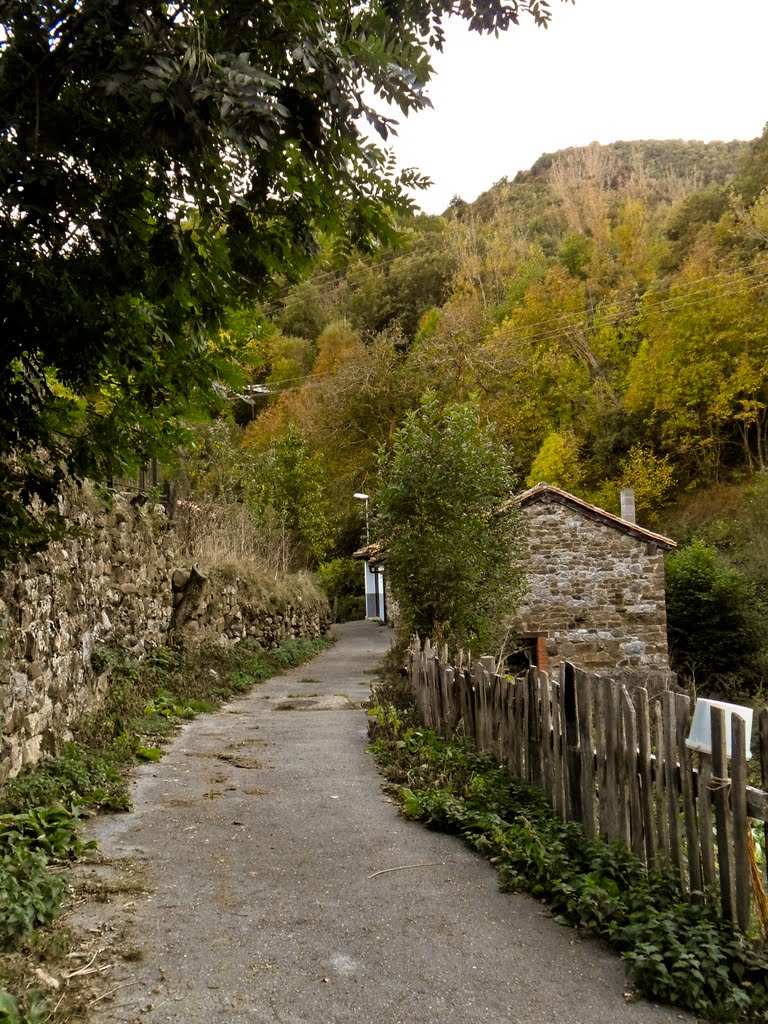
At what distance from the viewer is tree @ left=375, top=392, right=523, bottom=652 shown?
1319 centimetres

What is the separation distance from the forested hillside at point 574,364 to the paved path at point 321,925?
1872cm

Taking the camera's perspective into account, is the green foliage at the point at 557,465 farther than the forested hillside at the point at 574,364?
Yes

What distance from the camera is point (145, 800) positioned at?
714 cm

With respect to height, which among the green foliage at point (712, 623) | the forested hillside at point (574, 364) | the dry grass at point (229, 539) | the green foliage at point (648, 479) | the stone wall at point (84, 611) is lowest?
the green foliage at point (712, 623)

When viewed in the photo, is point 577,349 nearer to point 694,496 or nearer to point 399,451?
point 694,496

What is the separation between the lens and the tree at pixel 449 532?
13.2 m

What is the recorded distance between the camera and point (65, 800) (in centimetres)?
654

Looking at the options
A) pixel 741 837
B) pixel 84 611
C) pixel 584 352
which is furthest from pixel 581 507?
pixel 584 352

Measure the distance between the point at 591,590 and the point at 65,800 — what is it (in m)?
15.6

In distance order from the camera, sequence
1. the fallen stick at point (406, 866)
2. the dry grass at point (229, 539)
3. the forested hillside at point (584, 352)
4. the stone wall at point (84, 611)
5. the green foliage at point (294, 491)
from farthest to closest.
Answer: the forested hillside at point (584, 352) < the green foliage at point (294, 491) < the dry grass at point (229, 539) < the stone wall at point (84, 611) < the fallen stick at point (406, 866)

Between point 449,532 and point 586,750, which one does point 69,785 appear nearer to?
point 586,750

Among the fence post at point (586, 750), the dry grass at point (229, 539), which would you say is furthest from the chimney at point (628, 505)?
the fence post at point (586, 750)

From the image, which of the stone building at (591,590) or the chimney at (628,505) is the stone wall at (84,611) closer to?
the stone building at (591,590)

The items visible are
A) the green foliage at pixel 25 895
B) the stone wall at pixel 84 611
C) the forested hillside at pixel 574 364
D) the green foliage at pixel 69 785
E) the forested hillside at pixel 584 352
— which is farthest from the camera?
the forested hillside at pixel 584 352
